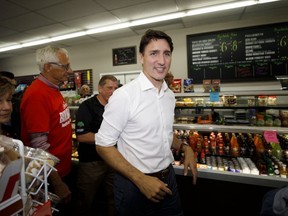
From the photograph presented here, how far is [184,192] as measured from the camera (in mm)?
2094

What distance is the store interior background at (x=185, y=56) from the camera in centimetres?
192

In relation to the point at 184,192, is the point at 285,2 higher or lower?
higher

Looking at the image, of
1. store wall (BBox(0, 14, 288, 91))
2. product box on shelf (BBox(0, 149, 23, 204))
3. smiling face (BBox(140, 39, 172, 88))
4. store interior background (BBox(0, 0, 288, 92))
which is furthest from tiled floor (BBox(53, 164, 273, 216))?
store wall (BBox(0, 14, 288, 91))

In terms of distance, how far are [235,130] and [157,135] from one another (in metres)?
1.24

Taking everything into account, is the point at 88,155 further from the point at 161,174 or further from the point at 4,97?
the point at 4,97

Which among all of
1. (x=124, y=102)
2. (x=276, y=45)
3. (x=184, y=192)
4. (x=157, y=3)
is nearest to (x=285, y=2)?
(x=276, y=45)

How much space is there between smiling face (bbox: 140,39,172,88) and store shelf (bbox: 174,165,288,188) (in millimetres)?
1075

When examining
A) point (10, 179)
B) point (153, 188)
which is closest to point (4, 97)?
point (10, 179)

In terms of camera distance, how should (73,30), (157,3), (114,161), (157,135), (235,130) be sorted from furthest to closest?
(73,30), (157,3), (235,130), (157,135), (114,161)

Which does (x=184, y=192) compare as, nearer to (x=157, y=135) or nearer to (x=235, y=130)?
(x=235, y=130)

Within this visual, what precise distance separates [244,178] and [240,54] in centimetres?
345

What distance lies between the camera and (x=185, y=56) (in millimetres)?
5074

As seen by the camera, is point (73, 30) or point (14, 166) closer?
point (14, 166)

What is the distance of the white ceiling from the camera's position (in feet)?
11.9
